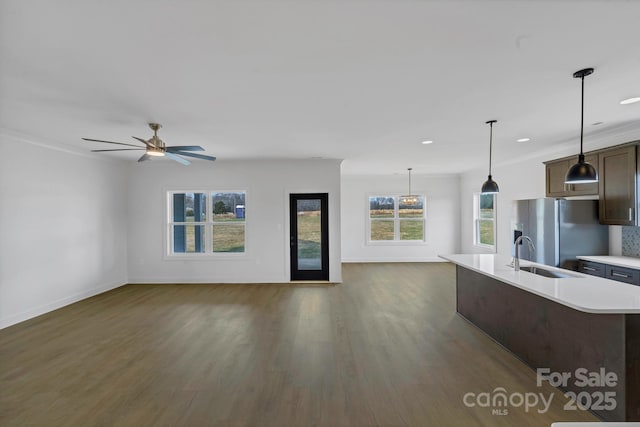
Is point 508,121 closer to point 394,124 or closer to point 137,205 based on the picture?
point 394,124

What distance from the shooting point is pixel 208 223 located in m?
6.68

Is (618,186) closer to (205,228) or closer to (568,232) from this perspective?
(568,232)

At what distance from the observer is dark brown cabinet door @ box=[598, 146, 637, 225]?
3.77m

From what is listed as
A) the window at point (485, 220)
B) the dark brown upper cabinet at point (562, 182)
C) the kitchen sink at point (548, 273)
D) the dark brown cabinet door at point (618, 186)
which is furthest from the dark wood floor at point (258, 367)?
the window at point (485, 220)

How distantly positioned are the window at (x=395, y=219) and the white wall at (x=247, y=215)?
311cm

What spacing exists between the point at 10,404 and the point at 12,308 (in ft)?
8.21

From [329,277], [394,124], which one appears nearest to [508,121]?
[394,124]

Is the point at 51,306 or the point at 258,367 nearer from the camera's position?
the point at 258,367

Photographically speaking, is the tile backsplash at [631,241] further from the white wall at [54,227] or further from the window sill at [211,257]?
the white wall at [54,227]

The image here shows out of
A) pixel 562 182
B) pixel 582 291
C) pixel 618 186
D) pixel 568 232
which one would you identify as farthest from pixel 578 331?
pixel 562 182

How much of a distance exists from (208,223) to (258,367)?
14.3 ft

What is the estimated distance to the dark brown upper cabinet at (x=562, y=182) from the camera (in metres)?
4.36

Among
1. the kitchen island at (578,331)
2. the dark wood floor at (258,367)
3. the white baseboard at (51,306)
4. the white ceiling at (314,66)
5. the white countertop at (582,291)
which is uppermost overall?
the white ceiling at (314,66)

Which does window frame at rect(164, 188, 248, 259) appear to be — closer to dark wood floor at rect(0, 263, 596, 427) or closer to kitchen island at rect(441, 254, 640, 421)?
dark wood floor at rect(0, 263, 596, 427)
